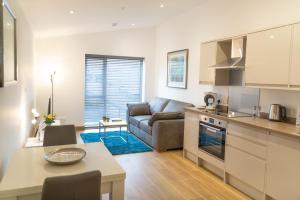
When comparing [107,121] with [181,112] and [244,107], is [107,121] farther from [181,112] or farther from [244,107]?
[244,107]

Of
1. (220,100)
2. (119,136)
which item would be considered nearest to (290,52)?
(220,100)

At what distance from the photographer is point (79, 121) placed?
6.88 metres

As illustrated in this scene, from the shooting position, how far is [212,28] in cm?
492

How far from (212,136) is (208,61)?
1.34m

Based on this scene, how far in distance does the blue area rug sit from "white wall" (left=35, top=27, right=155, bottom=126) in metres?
1.02

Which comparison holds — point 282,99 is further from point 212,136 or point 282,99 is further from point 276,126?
point 212,136

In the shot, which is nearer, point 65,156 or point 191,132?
point 65,156

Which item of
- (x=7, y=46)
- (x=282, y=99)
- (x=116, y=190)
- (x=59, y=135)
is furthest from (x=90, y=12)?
(x=116, y=190)

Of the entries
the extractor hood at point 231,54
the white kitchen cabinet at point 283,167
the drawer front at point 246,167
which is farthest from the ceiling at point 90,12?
the white kitchen cabinet at point 283,167

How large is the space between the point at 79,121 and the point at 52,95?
0.99 metres

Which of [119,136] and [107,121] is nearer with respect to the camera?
[107,121]

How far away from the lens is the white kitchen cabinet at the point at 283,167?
8.47 ft

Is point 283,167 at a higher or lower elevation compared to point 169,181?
higher

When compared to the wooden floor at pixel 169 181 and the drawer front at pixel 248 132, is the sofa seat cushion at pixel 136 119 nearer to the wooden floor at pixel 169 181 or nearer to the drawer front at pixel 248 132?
the wooden floor at pixel 169 181
